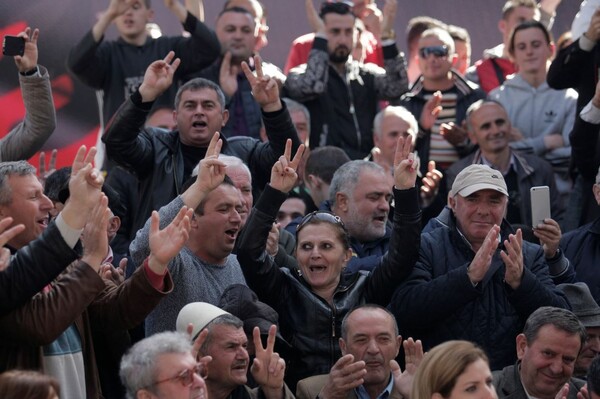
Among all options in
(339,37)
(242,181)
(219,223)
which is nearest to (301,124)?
(339,37)

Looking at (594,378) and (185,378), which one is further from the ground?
(185,378)

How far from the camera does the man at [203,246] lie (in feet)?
21.3

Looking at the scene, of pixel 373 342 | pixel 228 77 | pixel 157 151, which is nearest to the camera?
pixel 373 342

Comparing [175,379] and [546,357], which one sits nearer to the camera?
[175,379]

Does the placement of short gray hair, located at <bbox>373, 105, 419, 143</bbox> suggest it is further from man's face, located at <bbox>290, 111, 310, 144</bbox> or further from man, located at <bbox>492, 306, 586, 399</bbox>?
man, located at <bbox>492, 306, 586, 399</bbox>

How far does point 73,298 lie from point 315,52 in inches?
186

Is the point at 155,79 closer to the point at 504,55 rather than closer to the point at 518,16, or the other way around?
the point at 504,55

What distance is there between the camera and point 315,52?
9.84 metres

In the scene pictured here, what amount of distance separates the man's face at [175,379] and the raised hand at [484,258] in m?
1.93

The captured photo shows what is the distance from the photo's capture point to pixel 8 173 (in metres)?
5.93

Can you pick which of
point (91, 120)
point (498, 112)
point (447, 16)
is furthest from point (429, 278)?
point (447, 16)

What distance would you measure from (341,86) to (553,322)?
3.85 metres

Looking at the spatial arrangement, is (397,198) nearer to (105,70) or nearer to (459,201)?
(459,201)

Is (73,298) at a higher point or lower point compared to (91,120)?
lower
